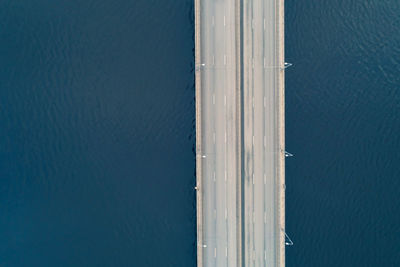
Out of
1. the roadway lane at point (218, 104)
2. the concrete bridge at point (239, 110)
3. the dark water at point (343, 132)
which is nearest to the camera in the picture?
the concrete bridge at point (239, 110)

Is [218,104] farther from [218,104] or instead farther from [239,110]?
[239,110]

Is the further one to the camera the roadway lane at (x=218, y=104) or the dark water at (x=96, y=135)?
the dark water at (x=96, y=135)

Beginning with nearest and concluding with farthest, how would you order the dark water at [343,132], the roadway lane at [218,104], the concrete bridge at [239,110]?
the concrete bridge at [239,110], the roadway lane at [218,104], the dark water at [343,132]

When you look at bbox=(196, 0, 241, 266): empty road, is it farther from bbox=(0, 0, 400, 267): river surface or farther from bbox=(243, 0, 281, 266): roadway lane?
bbox=(0, 0, 400, 267): river surface

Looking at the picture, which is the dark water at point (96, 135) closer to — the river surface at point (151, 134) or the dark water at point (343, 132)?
the river surface at point (151, 134)

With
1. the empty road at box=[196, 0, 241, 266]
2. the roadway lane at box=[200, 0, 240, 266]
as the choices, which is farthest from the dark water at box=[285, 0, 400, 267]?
the roadway lane at box=[200, 0, 240, 266]

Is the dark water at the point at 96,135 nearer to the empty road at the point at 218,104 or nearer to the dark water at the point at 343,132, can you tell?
the empty road at the point at 218,104

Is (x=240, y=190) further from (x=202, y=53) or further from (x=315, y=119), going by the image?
(x=202, y=53)

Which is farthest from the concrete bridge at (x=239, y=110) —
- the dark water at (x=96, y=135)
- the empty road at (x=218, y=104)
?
the dark water at (x=96, y=135)
